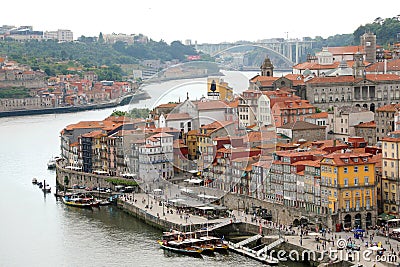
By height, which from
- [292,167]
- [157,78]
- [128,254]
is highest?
[157,78]

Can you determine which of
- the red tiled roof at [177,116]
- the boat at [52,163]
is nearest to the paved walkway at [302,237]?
the red tiled roof at [177,116]

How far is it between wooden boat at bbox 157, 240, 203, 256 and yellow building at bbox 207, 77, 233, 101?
302cm

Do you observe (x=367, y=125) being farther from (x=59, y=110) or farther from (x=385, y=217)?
(x=59, y=110)

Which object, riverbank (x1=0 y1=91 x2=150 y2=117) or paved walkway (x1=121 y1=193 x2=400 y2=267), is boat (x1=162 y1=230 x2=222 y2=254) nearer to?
paved walkway (x1=121 y1=193 x2=400 y2=267)

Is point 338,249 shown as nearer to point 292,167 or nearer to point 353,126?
point 292,167

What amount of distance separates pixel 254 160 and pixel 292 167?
1.48 m

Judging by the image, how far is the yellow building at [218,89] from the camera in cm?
1972

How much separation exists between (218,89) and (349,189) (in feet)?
11.1

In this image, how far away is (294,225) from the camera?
878 inches

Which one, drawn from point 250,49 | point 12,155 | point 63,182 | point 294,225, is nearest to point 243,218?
point 294,225

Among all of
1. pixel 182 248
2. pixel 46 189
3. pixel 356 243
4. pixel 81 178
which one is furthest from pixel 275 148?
pixel 46 189

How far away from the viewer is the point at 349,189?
21562mm

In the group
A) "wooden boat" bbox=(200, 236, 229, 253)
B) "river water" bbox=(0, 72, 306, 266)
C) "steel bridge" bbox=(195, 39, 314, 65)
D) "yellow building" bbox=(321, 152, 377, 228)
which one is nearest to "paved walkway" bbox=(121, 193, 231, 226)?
"river water" bbox=(0, 72, 306, 266)

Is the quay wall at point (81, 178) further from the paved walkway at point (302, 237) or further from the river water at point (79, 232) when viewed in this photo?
the paved walkway at point (302, 237)
